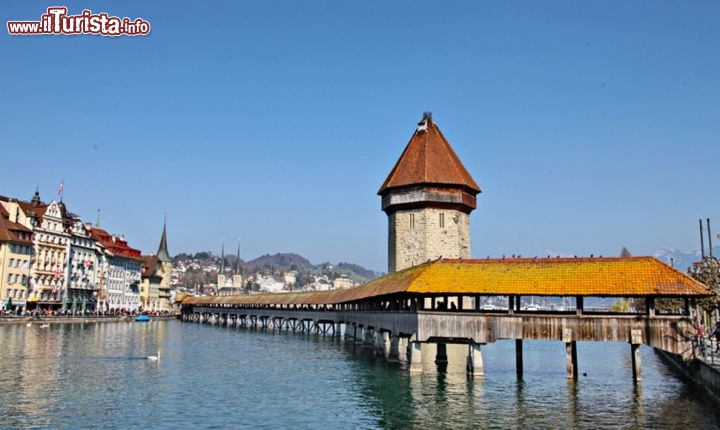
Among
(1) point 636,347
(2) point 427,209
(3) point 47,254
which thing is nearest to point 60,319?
(3) point 47,254

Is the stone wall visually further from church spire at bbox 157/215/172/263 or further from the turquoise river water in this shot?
church spire at bbox 157/215/172/263

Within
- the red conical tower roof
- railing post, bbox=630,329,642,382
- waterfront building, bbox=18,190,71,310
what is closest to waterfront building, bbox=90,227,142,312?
waterfront building, bbox=18,190,71,310

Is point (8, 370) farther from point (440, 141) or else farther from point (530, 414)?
point (440, 141)

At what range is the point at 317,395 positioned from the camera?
79.8 feet

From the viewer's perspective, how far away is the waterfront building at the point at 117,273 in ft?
318

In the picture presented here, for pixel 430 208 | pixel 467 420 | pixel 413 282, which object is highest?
pixel 430 208

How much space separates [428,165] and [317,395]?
95.5ft

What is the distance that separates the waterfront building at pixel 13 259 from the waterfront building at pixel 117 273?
20.0 m

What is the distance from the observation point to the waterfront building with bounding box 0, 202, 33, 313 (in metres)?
70.3

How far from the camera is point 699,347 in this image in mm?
25641

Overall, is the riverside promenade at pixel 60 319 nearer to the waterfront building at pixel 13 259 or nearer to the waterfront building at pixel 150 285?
the waterfront building at pixel 13 259

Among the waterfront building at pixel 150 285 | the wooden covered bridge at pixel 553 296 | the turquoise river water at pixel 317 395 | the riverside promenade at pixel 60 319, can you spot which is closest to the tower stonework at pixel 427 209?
the turquoise river water at pixel 317 395

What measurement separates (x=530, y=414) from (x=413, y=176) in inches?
1232

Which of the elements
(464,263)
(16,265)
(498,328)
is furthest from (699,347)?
(16,265)
